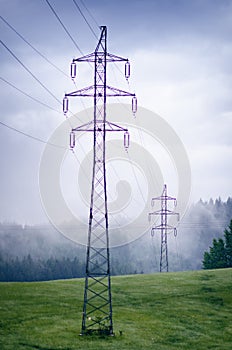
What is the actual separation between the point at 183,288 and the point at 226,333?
18.4 m

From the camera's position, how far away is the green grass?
117 ft

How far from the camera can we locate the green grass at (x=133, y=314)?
117 ft

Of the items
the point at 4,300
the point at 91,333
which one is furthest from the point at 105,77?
the point at 4,300

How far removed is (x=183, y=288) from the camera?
5962 centimetres

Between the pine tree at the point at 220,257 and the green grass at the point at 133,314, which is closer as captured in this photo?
the green grass at the point at 133,314

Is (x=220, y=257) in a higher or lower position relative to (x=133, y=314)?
higher

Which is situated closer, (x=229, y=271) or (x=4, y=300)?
(x=4, y=300)

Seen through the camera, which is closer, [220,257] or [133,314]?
[133,314]

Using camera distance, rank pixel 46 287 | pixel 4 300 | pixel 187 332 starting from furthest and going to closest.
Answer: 1. pixel 46 287
2. pixel 4 300
3. pixel 187 332

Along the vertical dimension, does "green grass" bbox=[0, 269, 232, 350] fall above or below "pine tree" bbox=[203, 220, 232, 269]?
below

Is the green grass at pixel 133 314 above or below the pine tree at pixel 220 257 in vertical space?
below

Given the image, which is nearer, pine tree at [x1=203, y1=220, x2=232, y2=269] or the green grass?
the green grass

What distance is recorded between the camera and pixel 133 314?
150ft

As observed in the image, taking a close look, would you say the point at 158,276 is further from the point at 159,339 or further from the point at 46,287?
the point at 159,339
